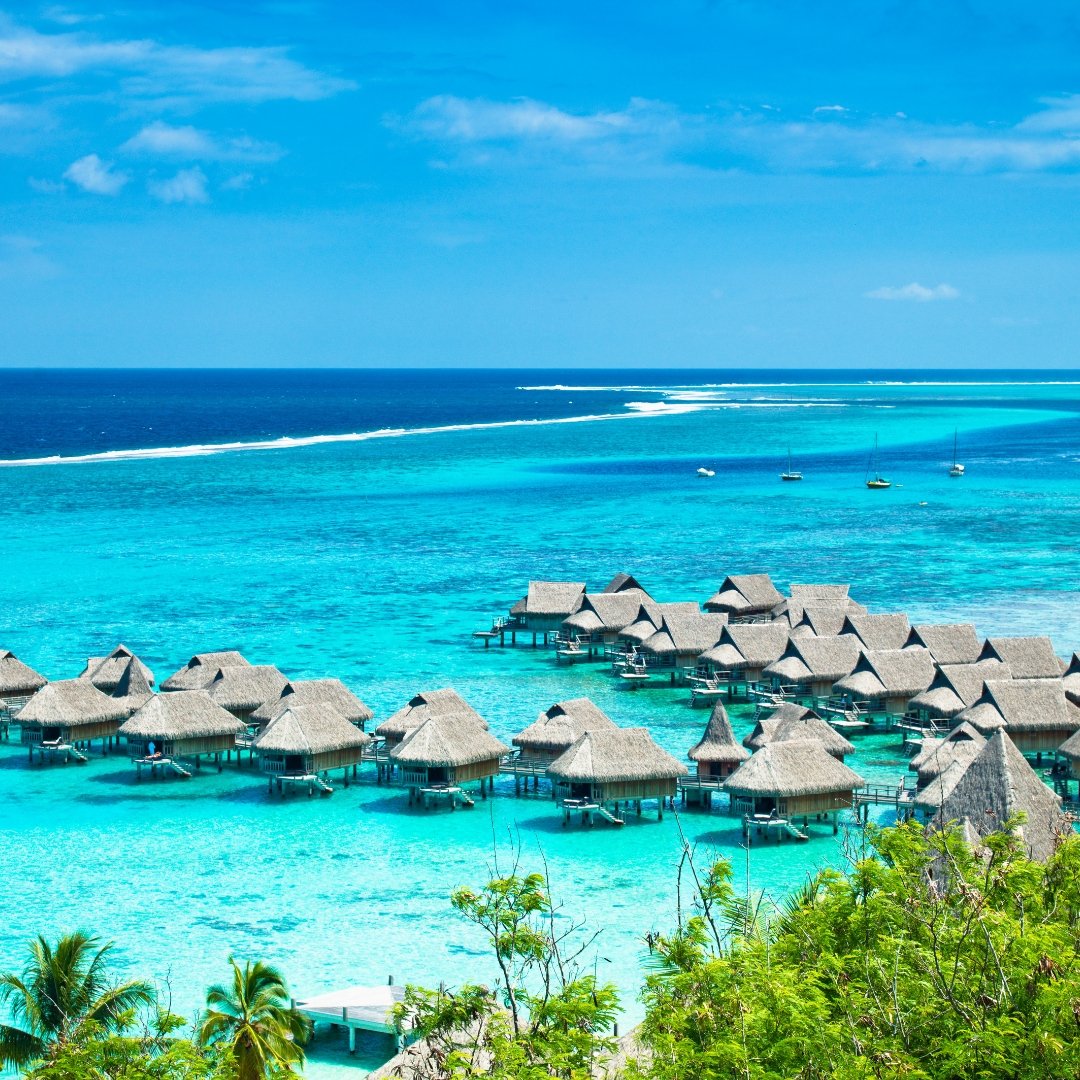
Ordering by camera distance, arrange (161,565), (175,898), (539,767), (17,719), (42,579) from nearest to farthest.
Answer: (175,898)
(539,767)
(17,719)
(42,579)
(161,565)

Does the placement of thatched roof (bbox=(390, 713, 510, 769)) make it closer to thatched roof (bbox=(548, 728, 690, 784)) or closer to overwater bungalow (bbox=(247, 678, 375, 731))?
thatched roof (bbox=(548, 728, 690, 784))

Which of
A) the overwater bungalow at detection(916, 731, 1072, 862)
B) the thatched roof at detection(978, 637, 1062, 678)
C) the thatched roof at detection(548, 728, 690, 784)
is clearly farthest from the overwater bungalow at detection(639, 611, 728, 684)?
the overwater bungalow at detection(916, 731, 1072, 862)

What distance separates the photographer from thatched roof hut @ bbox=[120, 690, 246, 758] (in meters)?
31.3

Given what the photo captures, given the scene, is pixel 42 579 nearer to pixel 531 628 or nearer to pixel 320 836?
pixel 531 628

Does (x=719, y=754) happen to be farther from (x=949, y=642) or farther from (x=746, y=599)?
(x=746, y=599)

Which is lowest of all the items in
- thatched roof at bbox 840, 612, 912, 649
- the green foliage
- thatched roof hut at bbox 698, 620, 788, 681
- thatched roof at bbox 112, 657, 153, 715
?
thatched roof at bbox 112, 657, 153, 715

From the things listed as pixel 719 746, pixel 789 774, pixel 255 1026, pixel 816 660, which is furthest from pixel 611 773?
pixel 255 1026

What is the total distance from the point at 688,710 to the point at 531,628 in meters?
9.34

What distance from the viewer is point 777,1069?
1074 centimetres

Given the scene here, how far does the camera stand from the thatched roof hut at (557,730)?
3016 cm

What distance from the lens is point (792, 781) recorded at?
27094 mm

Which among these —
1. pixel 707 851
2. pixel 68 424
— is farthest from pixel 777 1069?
pixel 68 424

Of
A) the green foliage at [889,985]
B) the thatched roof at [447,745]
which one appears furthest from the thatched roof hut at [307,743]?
the green foliage at [889,985]

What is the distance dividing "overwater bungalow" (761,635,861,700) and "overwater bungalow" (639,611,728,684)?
11.1 ft
